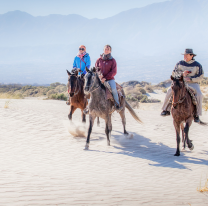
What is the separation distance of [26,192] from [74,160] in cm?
221

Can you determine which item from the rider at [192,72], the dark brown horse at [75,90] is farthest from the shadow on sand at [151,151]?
the dark brown horse at [75,90]

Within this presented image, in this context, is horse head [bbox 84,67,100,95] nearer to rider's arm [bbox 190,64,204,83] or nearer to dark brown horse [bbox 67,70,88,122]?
dark brown horse [bbox 67,70,88,122]

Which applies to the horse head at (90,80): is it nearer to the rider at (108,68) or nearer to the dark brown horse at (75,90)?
the rider at (108,68)

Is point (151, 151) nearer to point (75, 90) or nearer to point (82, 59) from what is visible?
point (75, 90)

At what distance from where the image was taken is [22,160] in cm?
598

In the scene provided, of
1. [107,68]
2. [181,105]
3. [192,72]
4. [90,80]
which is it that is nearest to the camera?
[181,105]

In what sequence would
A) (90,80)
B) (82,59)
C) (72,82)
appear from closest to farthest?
1. (90,80)
2. (72,82)
3. (82,59)

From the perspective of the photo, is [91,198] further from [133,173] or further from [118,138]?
[118,138]

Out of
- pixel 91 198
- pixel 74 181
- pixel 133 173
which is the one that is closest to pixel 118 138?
pixel 133 173

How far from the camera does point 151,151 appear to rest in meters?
7.37

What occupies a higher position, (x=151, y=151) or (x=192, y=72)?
(x=192, y=72)

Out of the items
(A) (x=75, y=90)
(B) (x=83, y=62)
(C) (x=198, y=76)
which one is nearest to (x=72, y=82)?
(A) (x=75, y=90)

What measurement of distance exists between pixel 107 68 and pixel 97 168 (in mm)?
3405

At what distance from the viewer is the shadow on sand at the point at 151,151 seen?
629 centimetres
